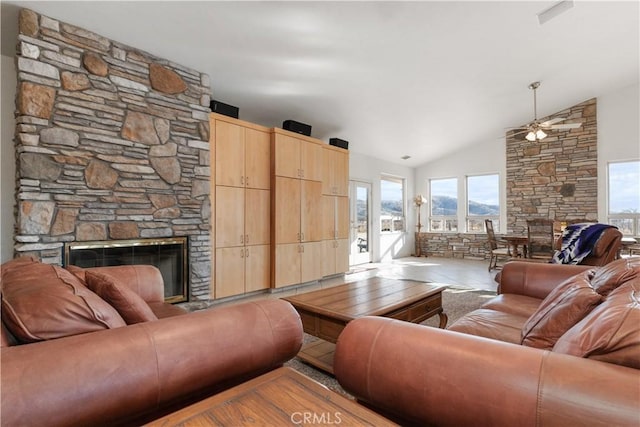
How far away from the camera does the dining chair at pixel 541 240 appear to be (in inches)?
190

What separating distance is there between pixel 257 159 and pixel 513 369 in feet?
12.9

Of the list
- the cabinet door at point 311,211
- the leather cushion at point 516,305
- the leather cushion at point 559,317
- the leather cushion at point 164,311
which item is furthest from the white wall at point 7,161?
the leather cushion at point 516,305

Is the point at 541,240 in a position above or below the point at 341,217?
below

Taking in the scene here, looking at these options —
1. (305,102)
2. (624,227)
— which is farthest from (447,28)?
(624,227)

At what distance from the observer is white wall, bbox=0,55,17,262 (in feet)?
9.04

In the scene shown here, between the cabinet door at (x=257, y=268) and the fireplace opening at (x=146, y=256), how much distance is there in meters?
0.82

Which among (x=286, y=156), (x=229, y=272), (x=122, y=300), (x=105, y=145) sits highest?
(x=286, y=156)

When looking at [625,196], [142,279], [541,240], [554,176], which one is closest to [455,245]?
[554,176]

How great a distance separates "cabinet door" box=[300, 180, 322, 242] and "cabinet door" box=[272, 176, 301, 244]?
128 mm

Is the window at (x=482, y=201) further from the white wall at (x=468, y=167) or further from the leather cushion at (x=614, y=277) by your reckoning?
the leather cushion at (x=614, y=277)

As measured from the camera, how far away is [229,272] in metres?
3.97

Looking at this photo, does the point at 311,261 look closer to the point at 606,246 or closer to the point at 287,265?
the point at 287,265

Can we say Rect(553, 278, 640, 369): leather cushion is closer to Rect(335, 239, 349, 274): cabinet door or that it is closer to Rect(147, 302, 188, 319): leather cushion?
Rect(147, 302, 188, 319): leather cushion

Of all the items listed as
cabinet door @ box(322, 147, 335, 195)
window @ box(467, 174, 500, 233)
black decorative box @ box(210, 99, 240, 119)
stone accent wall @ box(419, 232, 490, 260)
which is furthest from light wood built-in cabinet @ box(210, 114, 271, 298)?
window @ box(467, 174, 500, 233)
